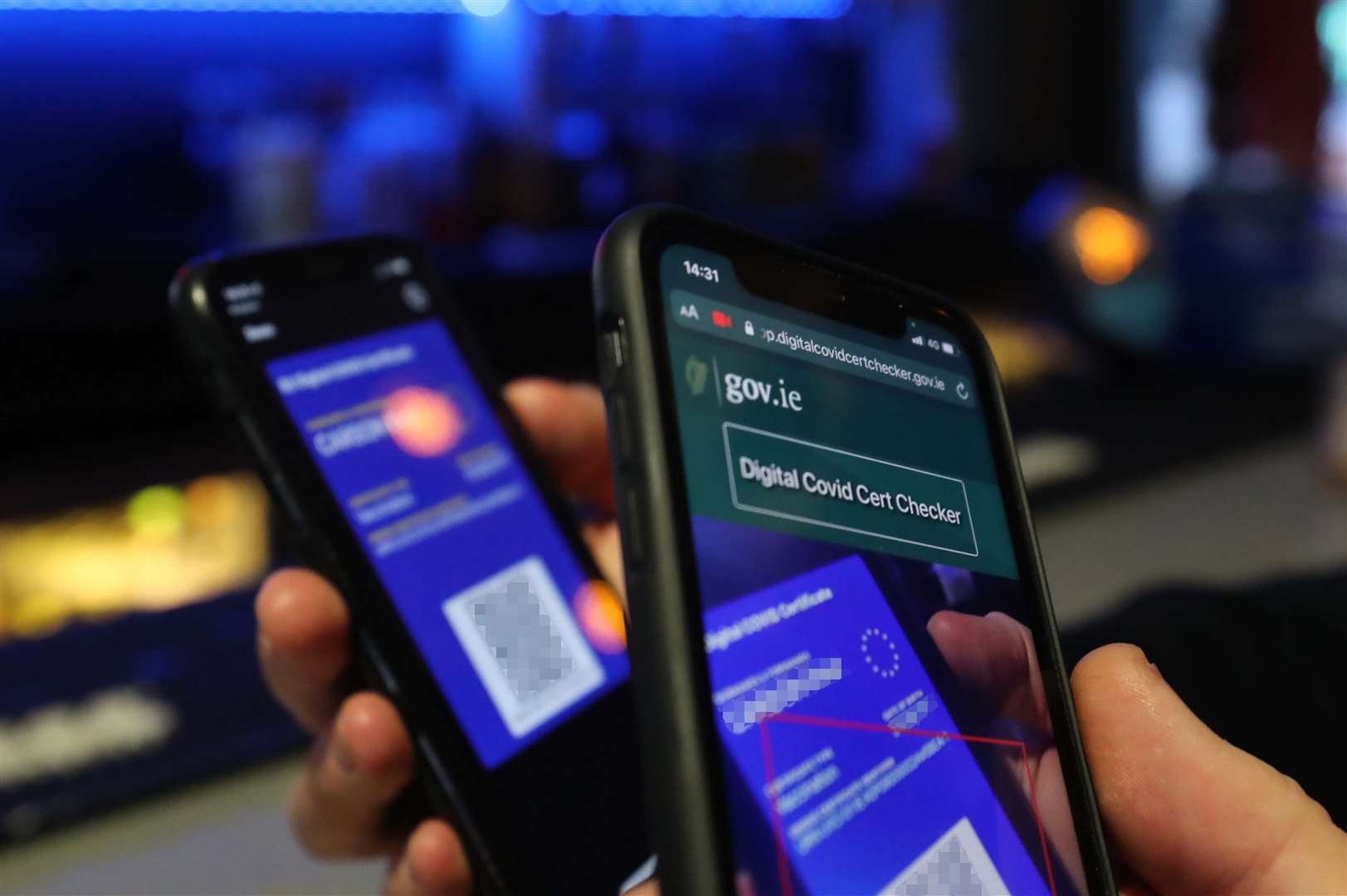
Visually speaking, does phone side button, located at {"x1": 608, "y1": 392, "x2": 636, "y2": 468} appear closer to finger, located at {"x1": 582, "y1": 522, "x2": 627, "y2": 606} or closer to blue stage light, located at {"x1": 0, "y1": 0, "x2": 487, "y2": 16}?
finger, located at {"x1": 582, "y1": 522, "x2": 627, "y2": 606}

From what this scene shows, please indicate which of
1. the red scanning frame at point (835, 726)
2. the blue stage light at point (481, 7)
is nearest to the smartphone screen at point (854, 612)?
the red scanning frame at point (835, 726)

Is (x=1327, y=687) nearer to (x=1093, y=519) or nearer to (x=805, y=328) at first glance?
(x=805, y=328)

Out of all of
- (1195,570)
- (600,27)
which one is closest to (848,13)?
(600,27)

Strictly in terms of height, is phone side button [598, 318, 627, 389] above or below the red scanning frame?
above

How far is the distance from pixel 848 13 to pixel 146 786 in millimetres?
1202

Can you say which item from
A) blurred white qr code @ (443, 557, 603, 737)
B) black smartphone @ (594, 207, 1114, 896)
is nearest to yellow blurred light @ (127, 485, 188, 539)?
blurred white qr code @ (443, 557, 603, 737)

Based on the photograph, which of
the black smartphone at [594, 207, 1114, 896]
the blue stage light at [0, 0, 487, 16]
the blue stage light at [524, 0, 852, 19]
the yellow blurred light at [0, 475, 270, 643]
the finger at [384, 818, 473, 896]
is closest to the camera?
the black smartphone at [594, 207, 1114, 896]

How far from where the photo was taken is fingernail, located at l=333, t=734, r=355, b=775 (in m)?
Answer: 0.40

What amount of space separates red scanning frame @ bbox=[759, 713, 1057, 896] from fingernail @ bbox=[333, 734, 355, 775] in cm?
20

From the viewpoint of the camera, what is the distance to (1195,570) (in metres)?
0.65

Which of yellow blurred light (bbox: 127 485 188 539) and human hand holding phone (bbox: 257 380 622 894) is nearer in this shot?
human hand holding phone (bbox: 257 380 622 894)

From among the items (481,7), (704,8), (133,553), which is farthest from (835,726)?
(704,8)

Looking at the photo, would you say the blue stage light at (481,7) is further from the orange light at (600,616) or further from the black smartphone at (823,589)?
the black smartphone at (823,589)

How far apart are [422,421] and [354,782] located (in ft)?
0.42
